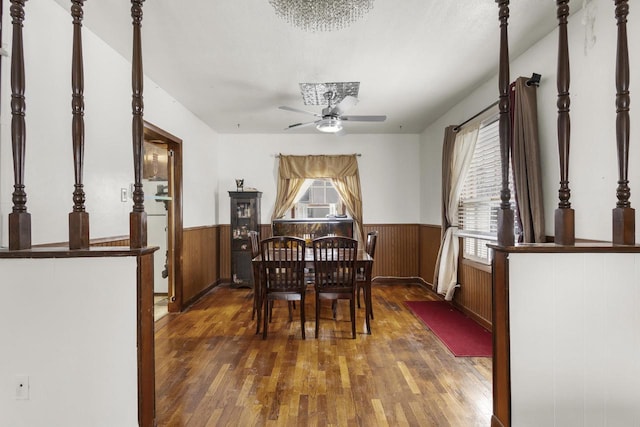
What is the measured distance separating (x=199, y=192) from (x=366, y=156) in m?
2.88

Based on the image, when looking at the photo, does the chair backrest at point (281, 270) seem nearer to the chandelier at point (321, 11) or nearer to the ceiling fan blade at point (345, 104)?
the ceiling fan blade at point (345, 104)

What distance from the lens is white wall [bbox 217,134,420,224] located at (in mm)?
5660

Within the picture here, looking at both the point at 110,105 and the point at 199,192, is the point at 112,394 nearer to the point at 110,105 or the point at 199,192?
the point at 110,105

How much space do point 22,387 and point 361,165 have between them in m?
4.99

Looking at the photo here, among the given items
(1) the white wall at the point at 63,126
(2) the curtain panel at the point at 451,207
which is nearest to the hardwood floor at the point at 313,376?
(2) the curtain panel at the point at 451,207

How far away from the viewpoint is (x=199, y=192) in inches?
189

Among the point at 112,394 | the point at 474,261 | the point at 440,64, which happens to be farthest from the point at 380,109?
the point at 112,394

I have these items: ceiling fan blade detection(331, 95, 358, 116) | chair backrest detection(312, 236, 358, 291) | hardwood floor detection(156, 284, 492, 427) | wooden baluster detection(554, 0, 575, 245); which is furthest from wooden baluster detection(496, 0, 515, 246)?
ceiling fan blade detection(331, 95, 358, 116)

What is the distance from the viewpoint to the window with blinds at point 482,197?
3.36 metres

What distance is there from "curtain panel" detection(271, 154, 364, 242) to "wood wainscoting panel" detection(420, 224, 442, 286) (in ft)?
3.55

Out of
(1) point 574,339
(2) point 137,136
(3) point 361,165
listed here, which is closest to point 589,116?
(1) point 574,339

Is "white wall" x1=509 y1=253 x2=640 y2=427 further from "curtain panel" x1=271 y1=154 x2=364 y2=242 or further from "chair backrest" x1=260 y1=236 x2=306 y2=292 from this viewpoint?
"curtain panel" x1=271 y1=154 x2=364 y2=242

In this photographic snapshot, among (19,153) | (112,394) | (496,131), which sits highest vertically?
(496,131)

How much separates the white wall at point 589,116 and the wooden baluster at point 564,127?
0.95 ft
